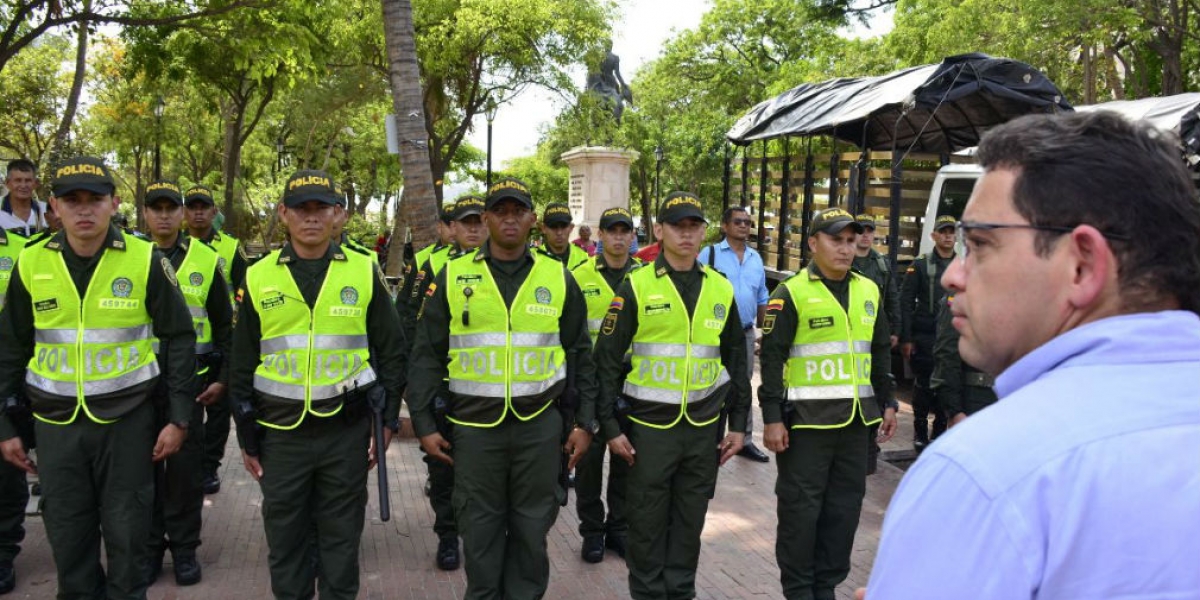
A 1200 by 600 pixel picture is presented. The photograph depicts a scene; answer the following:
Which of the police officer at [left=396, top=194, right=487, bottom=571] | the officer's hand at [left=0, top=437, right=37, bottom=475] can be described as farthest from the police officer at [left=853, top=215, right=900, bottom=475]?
the officer's hand at [left=0, top=437, right=37, bottom=475]

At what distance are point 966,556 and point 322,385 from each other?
3.52 meters

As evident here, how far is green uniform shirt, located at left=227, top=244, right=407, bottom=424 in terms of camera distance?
415 cm

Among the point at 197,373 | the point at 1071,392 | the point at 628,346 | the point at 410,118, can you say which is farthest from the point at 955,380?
the point at 410,118

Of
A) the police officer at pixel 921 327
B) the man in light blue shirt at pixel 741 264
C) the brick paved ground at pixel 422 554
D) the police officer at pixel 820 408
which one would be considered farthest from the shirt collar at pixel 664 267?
the police officer at pixel 921 327

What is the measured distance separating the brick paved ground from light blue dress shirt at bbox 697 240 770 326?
4.99 ft

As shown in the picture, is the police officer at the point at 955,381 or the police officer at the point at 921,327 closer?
the police officer at the point at 955,381

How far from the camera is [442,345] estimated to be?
14.2 ft

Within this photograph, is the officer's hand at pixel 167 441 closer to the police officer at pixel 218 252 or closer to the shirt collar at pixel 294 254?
the shirt collar at pixel 294 254

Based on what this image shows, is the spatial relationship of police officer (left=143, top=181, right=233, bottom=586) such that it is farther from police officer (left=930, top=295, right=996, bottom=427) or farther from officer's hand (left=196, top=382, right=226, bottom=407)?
police officer (left=930, top=295, right=996, bottom=427)

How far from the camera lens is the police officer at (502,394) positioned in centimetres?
413

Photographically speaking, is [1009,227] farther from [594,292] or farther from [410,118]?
[410,118]

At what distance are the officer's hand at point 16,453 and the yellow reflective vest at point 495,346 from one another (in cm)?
204

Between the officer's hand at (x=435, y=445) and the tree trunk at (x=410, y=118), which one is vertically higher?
the tree trunk at (x=410, y=118)

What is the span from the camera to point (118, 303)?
4121 mm
